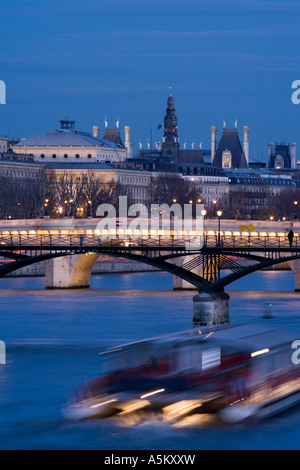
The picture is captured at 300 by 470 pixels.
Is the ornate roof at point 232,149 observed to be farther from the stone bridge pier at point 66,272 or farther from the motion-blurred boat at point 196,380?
the motion-blurred boat at point 196,380

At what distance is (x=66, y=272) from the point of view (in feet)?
183

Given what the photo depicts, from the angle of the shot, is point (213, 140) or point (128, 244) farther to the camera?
point (213, 140)

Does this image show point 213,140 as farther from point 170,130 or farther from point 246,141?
point 170,130

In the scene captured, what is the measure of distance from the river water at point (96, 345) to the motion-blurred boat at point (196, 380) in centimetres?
25

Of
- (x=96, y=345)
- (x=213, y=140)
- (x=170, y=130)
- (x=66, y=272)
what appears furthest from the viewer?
(x=213, y=140)

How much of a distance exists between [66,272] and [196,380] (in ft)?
104

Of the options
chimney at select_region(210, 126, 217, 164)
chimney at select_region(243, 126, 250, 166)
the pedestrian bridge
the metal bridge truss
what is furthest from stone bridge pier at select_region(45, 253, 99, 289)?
chimney at select_region(243, 126, 250, 166)

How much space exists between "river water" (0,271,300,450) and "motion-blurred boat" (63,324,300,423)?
Answer: 248mm

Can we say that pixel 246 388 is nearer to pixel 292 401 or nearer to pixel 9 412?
pixel 292 401

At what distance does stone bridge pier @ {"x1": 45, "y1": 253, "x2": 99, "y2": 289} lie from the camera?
55.4 meters

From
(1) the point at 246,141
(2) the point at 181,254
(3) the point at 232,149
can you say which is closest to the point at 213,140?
(1) the point at 246,141

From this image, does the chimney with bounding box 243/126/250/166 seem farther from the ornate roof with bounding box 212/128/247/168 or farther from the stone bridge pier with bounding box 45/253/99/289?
the stone bridge pier with bounding box 45/253/99/289
